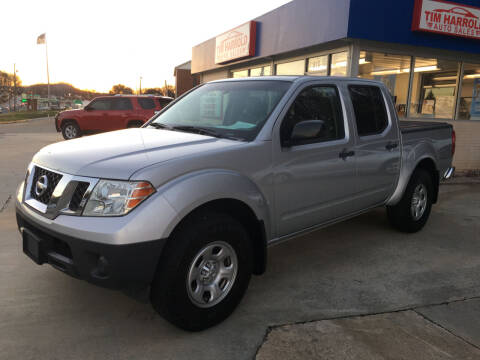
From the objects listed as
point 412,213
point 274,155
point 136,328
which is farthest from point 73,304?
point 412,213

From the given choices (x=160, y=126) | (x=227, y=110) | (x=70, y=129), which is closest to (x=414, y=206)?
(x=227, y=110)

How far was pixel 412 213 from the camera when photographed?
16.1 ft

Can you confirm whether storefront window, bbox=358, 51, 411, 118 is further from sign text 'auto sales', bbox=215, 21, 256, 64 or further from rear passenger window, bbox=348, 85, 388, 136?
rear passenger window, bbox=348, 85, 388, 136

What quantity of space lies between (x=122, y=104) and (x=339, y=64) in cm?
851

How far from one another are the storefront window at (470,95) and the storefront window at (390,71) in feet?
5.80

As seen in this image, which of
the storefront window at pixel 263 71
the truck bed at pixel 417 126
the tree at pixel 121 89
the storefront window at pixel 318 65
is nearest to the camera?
the truck bed at pixel 417 126

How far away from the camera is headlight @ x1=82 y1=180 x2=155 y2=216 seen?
237 centimetres

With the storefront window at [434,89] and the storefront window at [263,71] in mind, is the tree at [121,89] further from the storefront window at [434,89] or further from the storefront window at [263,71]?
the storefront window at [434,89]

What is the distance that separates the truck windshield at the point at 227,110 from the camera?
129 inches

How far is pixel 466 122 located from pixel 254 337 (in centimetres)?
931

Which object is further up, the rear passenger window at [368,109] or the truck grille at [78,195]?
the rear passenger window at [368,109]

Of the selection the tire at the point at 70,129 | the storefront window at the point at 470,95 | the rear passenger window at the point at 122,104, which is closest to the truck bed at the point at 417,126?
the storefront window at the point at 470,95

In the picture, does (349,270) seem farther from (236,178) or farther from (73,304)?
(73,304)

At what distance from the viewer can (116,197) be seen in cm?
238
